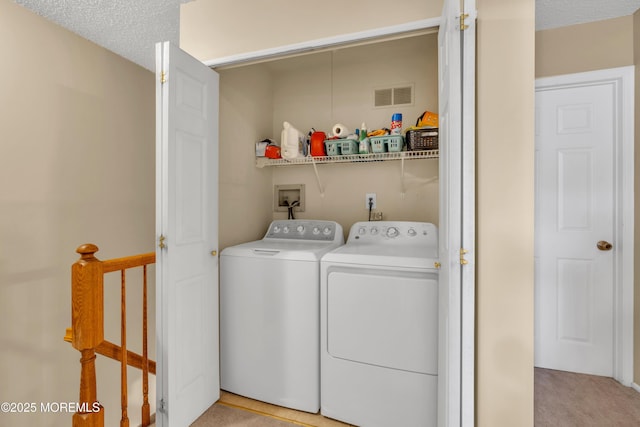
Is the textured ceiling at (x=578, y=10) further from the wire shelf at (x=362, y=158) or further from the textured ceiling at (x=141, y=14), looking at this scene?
the wire shelf at (x=362, y=158)

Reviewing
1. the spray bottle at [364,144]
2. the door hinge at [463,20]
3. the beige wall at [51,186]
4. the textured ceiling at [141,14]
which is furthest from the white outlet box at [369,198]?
the beige wall at [51,186]

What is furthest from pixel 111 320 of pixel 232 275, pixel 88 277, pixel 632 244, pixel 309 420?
pixel 632 244

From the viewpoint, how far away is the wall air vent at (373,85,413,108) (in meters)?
2.53

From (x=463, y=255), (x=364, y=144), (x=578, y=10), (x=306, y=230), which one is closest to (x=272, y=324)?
(x=306, y=230)

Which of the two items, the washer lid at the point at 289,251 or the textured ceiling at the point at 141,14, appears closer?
the washer lid at the point at 289,251

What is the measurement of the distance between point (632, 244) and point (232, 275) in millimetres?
2705

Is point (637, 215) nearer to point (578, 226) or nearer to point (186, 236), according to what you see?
point (578, 226)

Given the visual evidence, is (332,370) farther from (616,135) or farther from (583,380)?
(616,135)

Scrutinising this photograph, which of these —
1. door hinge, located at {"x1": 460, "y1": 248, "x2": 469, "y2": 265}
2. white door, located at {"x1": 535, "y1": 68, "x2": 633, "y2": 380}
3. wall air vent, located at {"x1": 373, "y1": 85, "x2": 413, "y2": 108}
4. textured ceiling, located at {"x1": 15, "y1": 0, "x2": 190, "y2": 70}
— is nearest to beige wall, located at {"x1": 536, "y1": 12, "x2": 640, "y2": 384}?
white door, located at {"x1": 535, "y1": 68, "x2": 633, "y2": 380}

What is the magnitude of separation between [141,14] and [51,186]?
1419mm

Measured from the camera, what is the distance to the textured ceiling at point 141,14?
6.53 ft

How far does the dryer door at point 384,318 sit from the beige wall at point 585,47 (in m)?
1.92

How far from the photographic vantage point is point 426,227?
2199 millimetres

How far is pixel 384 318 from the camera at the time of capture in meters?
1.69
